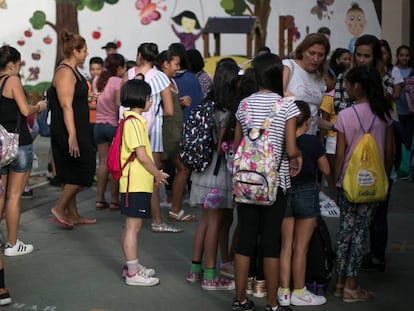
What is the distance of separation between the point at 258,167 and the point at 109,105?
4420 mm

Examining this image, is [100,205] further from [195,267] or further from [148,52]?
[195,267]

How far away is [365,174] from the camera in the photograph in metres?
5.49

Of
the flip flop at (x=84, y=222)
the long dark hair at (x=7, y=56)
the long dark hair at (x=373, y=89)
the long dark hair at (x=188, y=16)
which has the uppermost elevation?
the long dark hair at (x=188, y=16)

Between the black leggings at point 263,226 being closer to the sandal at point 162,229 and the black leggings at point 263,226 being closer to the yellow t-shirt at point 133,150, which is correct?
the yellow t-shirt at point 133,150

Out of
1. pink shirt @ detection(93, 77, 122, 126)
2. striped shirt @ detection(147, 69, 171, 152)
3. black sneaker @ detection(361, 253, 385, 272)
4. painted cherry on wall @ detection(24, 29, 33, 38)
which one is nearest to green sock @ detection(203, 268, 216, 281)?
black sneaker @ detection(361, 253, 385, 272)

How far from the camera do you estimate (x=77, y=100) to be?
7609 mm

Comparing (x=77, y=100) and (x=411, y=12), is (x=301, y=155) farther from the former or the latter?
(x=411, y=12)

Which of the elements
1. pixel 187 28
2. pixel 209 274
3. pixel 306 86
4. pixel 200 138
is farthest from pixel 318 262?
pixel 187 28

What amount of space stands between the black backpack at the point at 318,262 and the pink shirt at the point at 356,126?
0.40 m

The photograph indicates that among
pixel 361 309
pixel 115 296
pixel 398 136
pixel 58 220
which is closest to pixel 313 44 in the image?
pixel 398 136

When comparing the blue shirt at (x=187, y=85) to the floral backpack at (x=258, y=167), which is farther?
the blue shirt at (x=187, y=85)

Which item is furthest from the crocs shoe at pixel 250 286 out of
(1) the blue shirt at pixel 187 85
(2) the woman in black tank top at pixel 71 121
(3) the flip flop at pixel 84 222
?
(1) the blue shirt at pixel 187 85

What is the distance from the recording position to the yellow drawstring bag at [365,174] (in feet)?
18.0

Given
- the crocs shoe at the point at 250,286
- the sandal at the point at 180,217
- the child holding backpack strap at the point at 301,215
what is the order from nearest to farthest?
1. the child holding backpack strap at the point at 301,215
2. the crocs shoe at the point at 250,286
3. the sandal at the point at 180,217
